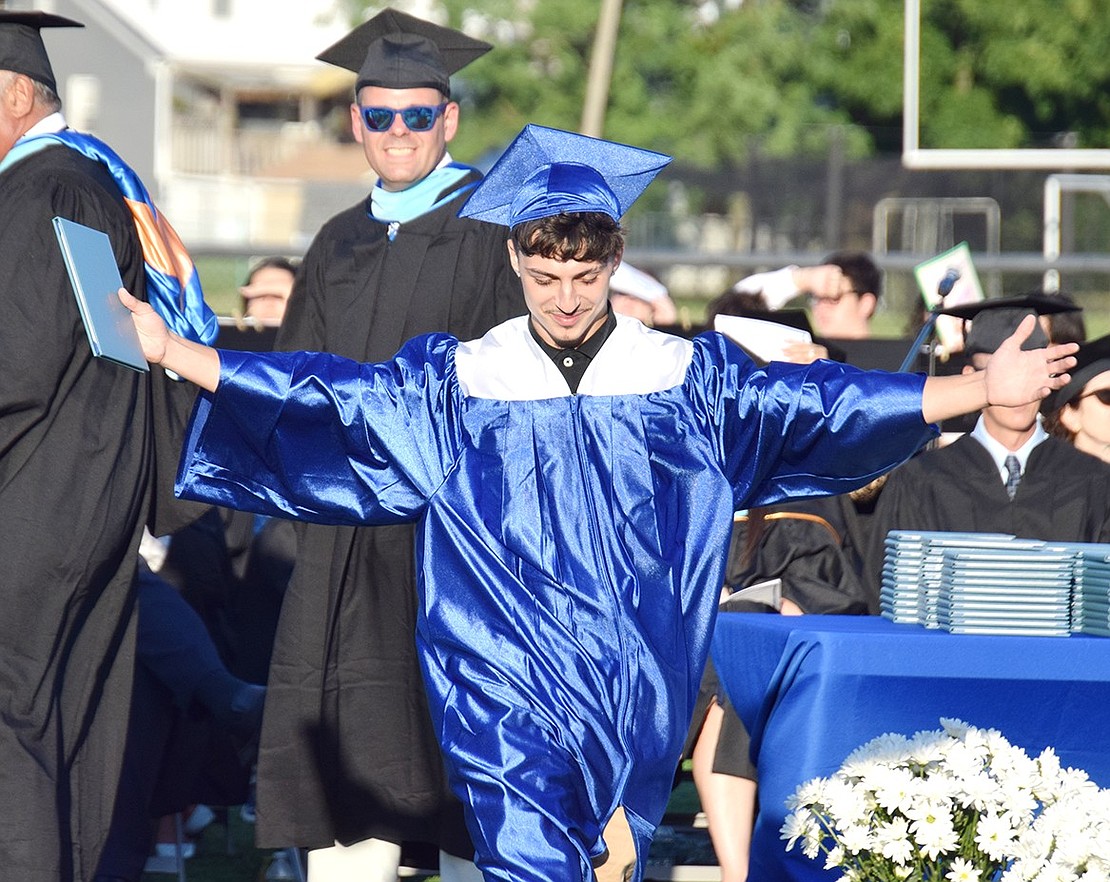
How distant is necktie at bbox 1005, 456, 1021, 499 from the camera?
619 cm

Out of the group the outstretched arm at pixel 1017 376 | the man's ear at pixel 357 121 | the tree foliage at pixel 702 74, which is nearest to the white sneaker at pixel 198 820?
the man's ear at pixel 357 121

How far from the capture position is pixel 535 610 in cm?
401

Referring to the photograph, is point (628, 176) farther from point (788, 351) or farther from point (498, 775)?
point (788, 351)

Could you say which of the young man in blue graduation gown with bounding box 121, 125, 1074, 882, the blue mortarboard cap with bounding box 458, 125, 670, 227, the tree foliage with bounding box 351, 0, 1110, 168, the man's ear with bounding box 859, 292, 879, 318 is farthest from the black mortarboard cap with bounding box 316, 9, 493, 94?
the tree foliage with bounding box 351, 0, 1110, 168

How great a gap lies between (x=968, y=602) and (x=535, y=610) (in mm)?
1531

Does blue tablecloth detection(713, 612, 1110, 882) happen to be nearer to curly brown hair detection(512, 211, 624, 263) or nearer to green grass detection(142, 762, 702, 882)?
curly brown hair detection(512, 211, 624, 263)

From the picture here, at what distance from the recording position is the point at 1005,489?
619 cm

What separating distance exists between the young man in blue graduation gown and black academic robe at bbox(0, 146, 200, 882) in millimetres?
616

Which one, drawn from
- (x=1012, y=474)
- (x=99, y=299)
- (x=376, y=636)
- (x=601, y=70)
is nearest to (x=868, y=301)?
(x=1012, y=474)

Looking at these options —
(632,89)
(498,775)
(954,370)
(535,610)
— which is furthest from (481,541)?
(632,89)

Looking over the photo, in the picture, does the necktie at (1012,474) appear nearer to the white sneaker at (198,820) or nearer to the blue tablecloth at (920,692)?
the blue tablecloth at (920,692)

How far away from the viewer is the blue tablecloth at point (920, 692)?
16.5 ft

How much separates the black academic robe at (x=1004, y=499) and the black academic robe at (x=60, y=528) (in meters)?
2.38

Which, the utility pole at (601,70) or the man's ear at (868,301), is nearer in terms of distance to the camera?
the man's ear at (868,301)
